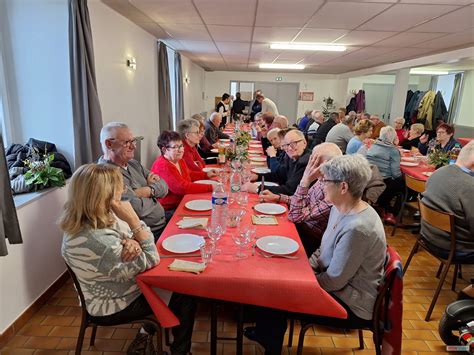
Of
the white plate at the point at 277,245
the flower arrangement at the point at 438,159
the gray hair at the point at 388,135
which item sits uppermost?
the gray hair at the point at 388,135

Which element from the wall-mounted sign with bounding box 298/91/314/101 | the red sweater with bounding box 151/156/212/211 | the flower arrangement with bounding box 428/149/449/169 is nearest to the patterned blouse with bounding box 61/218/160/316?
the red sweater with bounding box 151/156/212/211

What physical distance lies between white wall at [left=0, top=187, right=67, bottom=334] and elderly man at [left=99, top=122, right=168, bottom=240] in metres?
0.59

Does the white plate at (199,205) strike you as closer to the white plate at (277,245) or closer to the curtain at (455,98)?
the white plate at (277,245)

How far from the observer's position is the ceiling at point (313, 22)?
119 inches

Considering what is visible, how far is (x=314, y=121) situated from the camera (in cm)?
777

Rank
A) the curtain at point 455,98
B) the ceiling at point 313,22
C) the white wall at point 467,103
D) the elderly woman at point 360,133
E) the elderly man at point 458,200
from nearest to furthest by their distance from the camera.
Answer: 1. the elderly man at point 458,200
2. the ceiling at point 313,22
3. the elderly woman at point 360,133
4. the white wall at point 467,103
5. the curtain at point 455,98

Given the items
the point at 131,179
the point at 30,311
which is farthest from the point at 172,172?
the point at 30,311

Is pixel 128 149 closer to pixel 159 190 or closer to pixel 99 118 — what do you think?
pixel 159 190

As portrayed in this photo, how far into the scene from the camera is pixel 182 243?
5.88 feet

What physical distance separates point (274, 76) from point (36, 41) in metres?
9.87

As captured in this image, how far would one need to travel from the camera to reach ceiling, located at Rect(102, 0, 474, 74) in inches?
119

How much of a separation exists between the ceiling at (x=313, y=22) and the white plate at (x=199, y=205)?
73.7 inches

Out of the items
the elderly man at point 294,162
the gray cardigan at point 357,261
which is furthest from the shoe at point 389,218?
the gray cardigan at point 357,261

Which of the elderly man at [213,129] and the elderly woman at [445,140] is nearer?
the elderly woman at [445,140]
